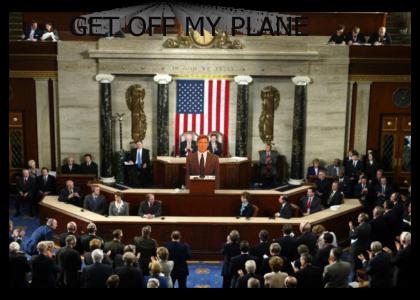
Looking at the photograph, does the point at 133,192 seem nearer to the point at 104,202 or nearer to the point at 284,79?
the point at 104,202

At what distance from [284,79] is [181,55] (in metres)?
3.49

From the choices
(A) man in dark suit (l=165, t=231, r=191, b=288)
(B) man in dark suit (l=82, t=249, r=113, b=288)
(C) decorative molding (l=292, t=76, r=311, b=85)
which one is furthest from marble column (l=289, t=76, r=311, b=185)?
(B) man in dark suit (l=82, t=249, r=113, b=288)

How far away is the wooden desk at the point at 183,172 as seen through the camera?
18.6 metres

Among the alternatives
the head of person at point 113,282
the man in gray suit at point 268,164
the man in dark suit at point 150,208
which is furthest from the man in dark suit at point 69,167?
the head of person at point 113,282

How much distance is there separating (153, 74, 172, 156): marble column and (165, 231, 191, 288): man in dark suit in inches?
341

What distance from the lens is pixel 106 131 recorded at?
65.2 feet

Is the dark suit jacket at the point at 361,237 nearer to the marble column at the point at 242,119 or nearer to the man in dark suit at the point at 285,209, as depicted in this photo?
the man in dark suit at the point at 285,209

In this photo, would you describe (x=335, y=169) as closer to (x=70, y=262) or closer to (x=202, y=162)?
(x=202, y=162)

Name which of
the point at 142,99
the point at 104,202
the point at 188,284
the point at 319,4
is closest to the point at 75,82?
the point at 142,99

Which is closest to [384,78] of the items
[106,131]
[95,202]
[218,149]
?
[218,149]

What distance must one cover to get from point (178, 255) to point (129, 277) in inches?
65.6

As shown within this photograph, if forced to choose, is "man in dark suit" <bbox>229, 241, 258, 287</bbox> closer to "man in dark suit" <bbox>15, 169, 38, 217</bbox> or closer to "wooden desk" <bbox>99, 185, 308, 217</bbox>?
"wooden desk" <bbox>99, 185, 308, 217</bbox>

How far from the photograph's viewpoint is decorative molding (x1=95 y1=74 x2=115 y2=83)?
19.4m

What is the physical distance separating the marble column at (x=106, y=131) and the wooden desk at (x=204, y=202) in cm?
444
